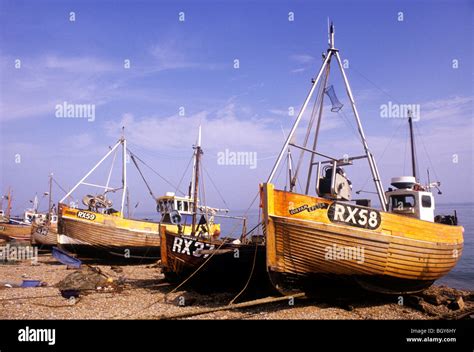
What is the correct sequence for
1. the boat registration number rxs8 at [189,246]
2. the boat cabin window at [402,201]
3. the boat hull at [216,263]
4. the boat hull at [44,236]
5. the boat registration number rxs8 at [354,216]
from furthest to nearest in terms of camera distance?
the boat hull at [44,236], the boat cabin window at [402,201], the boat registration number rxs8 at [189,246], the boat hull at [216,263], the boat registration number rxs8 at [354,216]

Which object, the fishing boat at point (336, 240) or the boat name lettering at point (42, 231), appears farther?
the boat name lettering at point (42, 231)

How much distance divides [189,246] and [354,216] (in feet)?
20.0

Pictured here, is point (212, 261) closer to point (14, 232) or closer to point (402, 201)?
point (402, 201)

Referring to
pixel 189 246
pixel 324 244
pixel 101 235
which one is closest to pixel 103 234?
pixel 101 235

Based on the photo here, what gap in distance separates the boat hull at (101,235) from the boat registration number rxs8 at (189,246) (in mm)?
9609

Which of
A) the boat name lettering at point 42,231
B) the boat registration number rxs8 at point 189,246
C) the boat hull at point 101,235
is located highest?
the boat registration number rxs8 at point 189,246

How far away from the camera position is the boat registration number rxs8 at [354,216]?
1087cm

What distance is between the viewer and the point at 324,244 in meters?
10.7

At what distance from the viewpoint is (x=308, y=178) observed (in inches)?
525

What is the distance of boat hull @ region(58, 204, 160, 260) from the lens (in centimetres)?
2336

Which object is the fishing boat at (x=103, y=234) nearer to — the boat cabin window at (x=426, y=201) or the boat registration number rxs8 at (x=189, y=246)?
the boat registration number rxs8 at (x=189, y=246)

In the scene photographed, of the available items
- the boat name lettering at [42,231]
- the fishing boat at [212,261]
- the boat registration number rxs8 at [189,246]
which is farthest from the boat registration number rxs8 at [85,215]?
the boat name lettering at [42,231]

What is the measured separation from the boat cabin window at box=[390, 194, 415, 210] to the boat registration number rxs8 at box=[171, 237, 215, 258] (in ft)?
22.6
